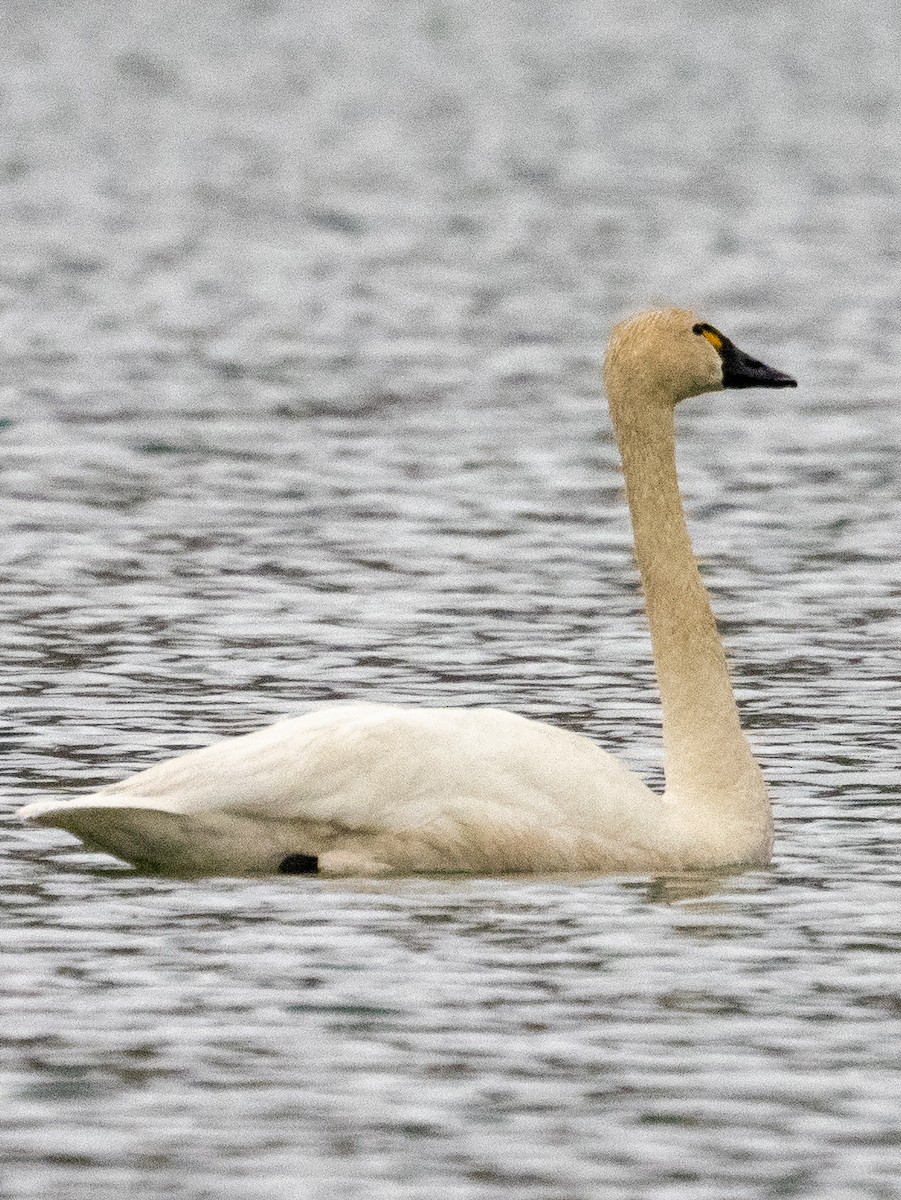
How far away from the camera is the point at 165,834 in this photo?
10977 mm

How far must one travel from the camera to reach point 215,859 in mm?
11141

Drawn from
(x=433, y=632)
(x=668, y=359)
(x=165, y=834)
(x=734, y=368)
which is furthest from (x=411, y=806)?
(x=433, y=632)

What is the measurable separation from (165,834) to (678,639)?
2.10 m

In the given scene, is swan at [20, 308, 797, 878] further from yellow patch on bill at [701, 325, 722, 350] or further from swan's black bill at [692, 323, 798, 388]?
yellow patch on bill at [701, 325, 722, 350]

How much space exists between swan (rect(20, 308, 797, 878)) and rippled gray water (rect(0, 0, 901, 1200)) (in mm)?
135

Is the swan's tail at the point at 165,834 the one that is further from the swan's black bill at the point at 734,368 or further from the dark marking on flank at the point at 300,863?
the swan's black bill at the point at 734,368

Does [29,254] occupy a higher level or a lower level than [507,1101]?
higher

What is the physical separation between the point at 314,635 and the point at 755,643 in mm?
2029

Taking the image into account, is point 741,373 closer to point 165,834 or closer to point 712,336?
point 712,336

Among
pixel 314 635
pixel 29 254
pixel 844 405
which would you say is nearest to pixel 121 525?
pixel 314 635

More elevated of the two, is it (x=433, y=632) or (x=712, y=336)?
(x=712, y=336)

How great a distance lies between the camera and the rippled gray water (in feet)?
27.9

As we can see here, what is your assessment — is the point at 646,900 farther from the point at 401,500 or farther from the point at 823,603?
the point at 401,500

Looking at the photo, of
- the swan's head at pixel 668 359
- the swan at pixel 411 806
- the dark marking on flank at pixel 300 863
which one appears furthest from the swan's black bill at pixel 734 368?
the dark marking on flank at pixel 300 863
